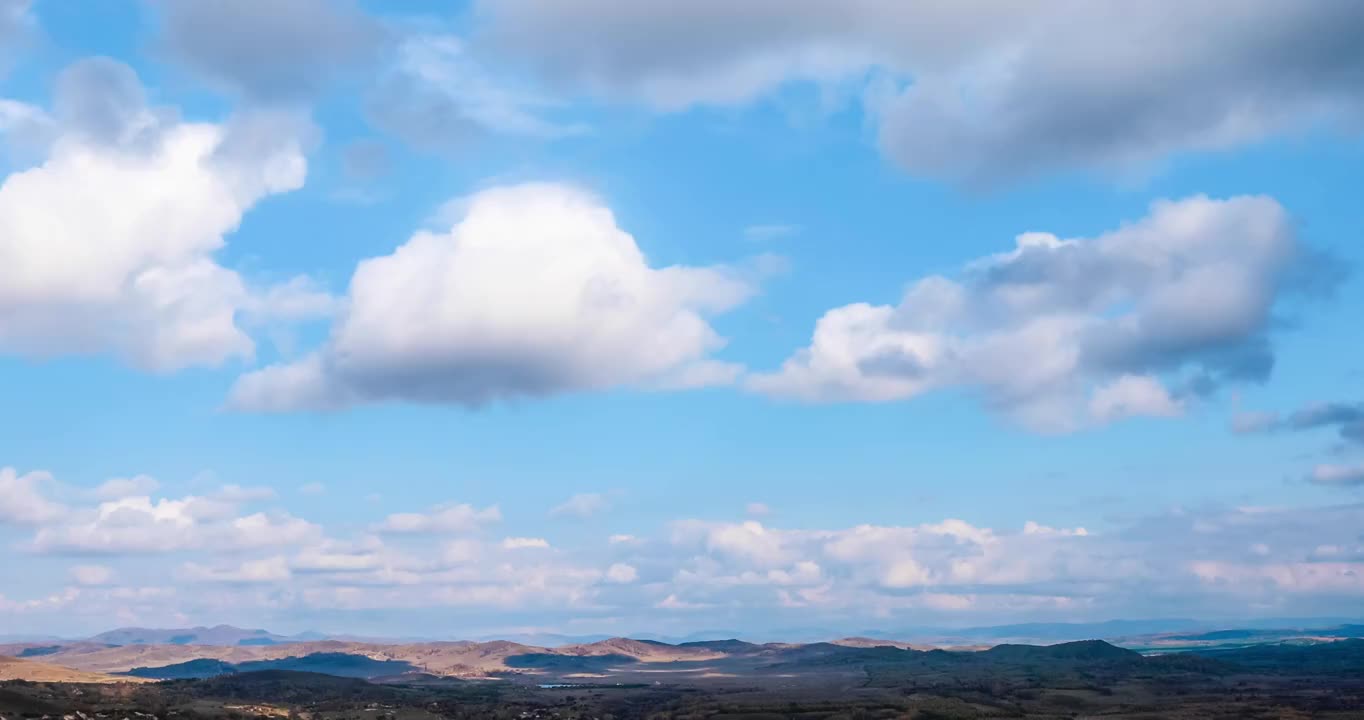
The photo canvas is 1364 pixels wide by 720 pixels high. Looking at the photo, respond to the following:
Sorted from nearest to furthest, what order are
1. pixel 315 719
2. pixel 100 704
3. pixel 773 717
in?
pixel 100 704
pixel 315 719
pixel 773 717

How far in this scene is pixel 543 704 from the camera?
189 meters

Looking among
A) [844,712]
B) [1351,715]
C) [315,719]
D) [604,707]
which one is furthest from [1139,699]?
[315,719]

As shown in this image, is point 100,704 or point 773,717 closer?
point 100,704

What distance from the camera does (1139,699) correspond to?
644ft

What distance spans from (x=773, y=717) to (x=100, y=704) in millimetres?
79335

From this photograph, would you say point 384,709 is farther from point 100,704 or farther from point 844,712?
point 844,712

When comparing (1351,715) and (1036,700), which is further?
(1036,700)

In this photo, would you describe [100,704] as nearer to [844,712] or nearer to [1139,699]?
[844,712]

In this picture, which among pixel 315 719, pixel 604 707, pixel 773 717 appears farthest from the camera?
pixel 604 707

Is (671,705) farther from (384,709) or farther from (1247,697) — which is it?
(1247,697)

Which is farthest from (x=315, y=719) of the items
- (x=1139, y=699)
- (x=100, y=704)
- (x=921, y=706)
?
(x=1139, y=699)

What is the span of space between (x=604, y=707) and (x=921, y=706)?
165 feet

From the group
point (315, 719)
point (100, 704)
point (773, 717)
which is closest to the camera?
point (100, 704)

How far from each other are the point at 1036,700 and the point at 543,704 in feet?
256
